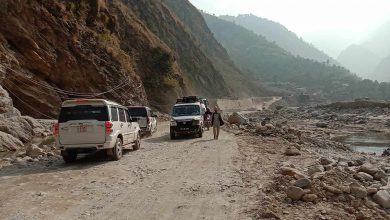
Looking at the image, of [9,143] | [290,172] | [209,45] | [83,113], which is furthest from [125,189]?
[209,45]

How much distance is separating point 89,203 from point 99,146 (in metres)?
4.85

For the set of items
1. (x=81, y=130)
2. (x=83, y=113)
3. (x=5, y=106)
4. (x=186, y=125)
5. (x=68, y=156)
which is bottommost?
(x=68, y=156)

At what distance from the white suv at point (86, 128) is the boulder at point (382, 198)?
26.0 feet

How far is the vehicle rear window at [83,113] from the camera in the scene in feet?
43.5

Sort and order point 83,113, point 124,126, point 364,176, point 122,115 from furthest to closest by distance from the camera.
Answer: point 122,115 < point 124,126 < point 83,113 < point 364,176

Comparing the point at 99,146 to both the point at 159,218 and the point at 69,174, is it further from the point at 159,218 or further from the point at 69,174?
the point at 159,218

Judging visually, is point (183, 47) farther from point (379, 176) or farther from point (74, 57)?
point (379, 176)

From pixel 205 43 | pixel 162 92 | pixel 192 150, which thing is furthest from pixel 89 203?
pixel 205 43

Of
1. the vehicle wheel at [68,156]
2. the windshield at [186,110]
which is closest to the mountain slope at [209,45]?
the windshield at [186,110]

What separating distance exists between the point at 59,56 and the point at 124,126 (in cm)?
1923

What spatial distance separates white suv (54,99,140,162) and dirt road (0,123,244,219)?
0.55 meters

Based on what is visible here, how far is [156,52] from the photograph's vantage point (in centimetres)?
5388

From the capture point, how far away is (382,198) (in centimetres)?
973

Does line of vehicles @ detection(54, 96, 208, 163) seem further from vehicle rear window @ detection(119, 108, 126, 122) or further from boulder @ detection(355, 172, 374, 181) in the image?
boulder @ detection(355, 172, 374, 181)
